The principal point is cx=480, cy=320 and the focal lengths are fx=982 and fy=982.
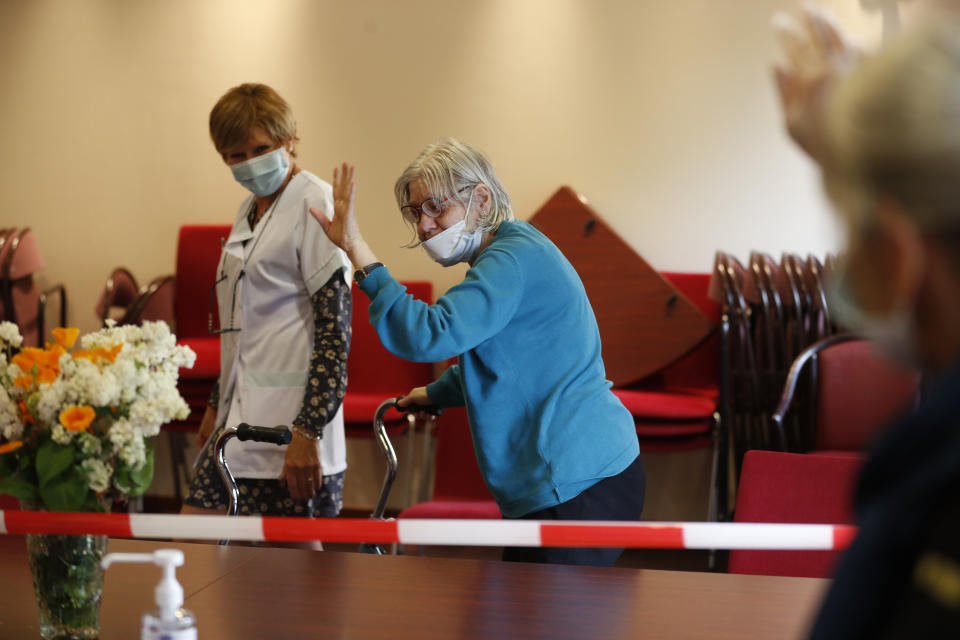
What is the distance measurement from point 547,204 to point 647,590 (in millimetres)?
3392

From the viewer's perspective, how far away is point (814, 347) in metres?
3.70

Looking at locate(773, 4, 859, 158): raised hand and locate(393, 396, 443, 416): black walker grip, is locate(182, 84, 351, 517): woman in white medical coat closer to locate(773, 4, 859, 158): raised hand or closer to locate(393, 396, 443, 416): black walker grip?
locate(393, 396, 443, 416): black walker grip

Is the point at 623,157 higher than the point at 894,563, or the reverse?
the point at 623,157

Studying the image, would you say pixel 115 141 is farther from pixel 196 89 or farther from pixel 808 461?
pixel 808 461

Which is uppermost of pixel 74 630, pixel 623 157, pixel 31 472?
pixel 623 157

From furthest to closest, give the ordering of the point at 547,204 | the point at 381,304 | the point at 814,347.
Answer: the point at 547,204 < the point at 814,347 < the point at 381,304

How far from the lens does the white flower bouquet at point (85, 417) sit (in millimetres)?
1256

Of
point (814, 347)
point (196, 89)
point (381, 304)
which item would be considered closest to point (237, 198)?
point (196, 89)

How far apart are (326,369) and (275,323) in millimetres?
226

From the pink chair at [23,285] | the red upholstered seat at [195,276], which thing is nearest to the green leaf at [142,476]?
the red upholstered seat at [195,276]

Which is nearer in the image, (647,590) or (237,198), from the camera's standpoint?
(647,590)

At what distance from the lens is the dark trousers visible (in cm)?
182

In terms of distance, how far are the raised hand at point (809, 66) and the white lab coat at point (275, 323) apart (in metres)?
1.68

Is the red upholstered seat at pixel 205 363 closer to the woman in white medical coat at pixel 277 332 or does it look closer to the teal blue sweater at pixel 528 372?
the woman in white medical coat at pixel 277 332
